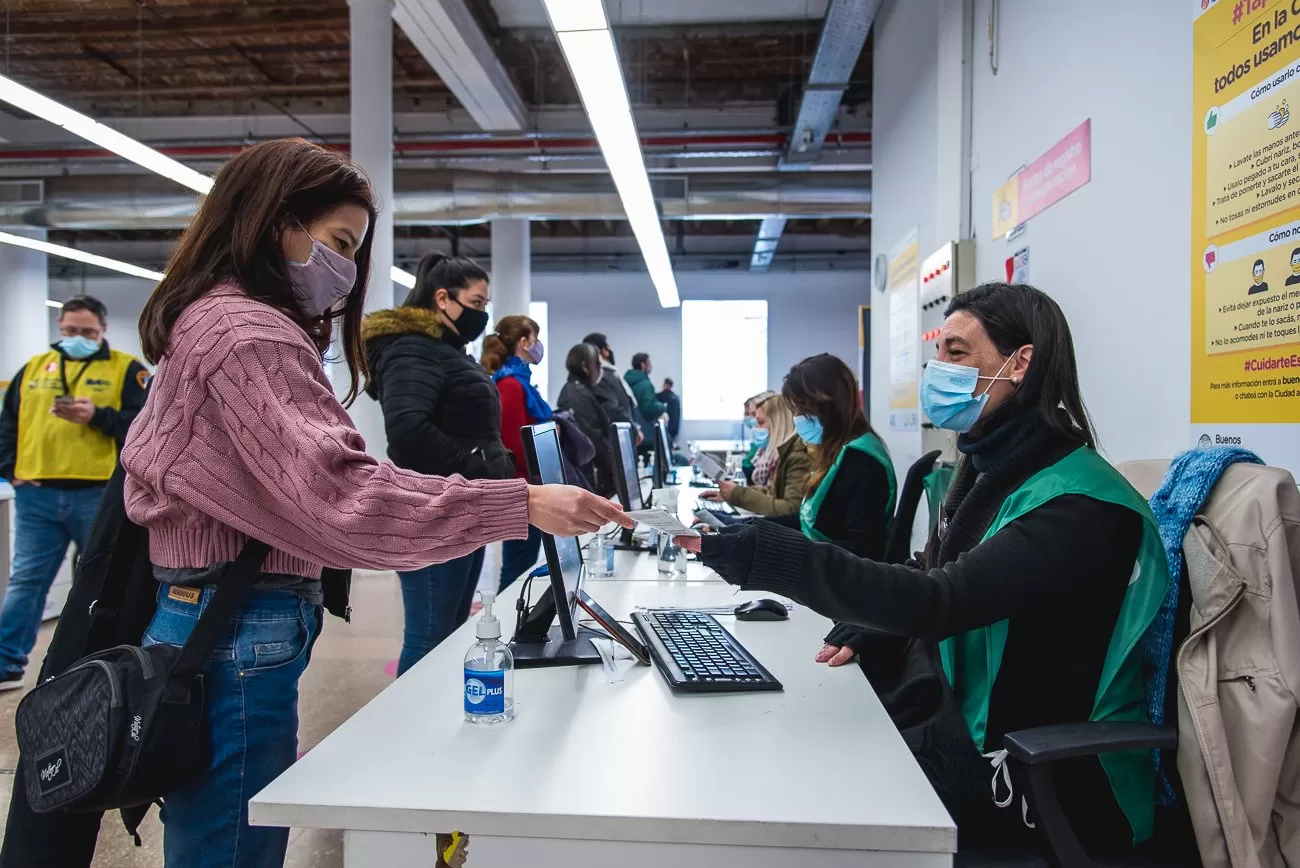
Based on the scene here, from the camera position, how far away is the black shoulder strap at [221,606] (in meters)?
0.98

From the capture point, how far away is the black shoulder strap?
98 cm

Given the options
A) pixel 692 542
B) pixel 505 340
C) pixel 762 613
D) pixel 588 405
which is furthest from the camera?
pixel 588 405

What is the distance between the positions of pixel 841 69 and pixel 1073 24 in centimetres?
287

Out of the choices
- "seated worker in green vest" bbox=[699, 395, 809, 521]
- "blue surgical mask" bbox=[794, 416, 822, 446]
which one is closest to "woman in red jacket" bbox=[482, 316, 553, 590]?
"seated worker in green vest" bbox=[699, 395, 809, 521]

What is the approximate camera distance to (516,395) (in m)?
3.37

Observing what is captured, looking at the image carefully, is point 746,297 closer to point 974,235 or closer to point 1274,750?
point 974,235

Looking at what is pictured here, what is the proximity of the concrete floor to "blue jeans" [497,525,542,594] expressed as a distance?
646 millimetres

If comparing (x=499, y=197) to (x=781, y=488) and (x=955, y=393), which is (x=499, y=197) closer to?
(x=781, y=488)

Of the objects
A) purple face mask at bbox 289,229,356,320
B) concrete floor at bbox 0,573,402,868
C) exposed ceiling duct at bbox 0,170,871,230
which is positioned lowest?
concrete floor at bbox 0,573,402,868

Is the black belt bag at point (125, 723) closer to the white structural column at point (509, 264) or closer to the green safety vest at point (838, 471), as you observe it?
the green safety vest at point (838, 471)

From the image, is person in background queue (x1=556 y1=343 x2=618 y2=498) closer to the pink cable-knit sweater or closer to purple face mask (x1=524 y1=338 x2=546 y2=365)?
purple face mask (x1=524 y1=338 x2=546 y2=365)

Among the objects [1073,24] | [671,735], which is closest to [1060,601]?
[671,735]

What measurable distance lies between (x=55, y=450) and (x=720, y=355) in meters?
8.86

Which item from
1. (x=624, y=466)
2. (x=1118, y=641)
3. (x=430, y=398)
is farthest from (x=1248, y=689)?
(x=430, y=398)
